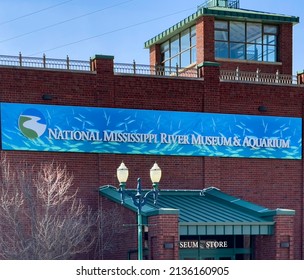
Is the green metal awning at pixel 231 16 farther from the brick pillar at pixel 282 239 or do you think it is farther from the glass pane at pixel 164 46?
the brick pillar at pixel 282 239

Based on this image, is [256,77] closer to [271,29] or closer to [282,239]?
[271,29]

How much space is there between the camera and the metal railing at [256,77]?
3956 centimetres

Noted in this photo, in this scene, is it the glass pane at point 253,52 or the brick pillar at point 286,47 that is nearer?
the glass pane at point 253,52

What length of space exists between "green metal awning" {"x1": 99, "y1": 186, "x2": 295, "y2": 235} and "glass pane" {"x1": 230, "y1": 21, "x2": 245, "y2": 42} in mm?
9513

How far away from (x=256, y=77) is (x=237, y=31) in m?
3.25

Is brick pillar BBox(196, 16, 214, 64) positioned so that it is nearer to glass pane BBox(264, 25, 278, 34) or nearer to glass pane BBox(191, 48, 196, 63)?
glass pane BBox(191, 48, 196, 63)

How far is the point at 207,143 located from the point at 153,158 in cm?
279

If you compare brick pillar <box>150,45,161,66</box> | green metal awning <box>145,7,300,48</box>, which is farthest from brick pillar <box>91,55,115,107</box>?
brick pillar <box>150,45,161,66</box>

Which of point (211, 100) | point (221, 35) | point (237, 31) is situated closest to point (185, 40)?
point (221, 35)

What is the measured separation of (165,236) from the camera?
30141mm

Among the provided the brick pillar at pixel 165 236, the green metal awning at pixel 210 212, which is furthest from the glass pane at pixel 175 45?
the brick pillar at pixel 165 236

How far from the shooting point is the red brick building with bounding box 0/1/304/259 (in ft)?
108

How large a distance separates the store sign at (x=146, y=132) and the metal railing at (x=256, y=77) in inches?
77.0

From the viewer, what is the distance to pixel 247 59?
140 ft
